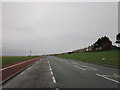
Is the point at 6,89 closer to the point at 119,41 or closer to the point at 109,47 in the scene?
the point at 109,47

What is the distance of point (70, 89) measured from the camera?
6.73m

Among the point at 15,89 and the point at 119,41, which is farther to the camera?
the point at 119,41

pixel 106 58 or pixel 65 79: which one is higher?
pixel 65 79

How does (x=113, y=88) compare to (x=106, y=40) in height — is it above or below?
below

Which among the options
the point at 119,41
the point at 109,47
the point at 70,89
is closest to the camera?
the point at 70,89

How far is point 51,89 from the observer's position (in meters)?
6.83

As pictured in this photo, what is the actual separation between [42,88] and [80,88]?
82.2 inches

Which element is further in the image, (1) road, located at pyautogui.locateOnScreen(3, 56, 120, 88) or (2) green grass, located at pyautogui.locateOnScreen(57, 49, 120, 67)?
(2) green grass, located at pyautogui.locateOnScreen(57, 49, 120, 67)

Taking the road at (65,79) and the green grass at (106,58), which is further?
the green grass at (106,58)

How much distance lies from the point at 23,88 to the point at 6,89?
942 millimetres

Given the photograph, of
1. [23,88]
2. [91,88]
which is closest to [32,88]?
[23,88]

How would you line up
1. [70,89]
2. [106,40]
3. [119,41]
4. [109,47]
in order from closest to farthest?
[70,89]
[109,47]
[119,41]
[106,40]

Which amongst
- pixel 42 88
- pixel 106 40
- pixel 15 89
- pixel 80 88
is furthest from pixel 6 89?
pixel 106 40

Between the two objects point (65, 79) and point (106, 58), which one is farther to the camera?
point (106, 58)
